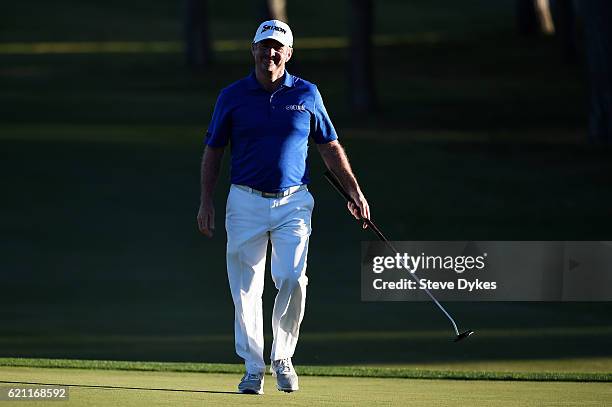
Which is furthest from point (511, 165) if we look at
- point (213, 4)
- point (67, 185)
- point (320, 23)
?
point (213, 4)

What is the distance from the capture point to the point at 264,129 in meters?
8.52

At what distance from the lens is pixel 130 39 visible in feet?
192

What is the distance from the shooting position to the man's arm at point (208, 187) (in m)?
8.61

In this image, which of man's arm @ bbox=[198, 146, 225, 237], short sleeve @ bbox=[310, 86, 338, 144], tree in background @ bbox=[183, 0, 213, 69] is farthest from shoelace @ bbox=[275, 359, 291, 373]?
tree in background @ bbox=[183, 0, 213, 69]

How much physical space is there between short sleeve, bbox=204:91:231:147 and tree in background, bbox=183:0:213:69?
37455mm

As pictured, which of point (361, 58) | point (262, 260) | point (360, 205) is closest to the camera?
point (262, 260)

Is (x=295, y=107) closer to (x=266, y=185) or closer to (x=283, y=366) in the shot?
(x=266, y=185)

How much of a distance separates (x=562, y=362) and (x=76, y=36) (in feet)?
160

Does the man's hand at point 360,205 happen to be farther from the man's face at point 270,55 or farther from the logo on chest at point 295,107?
the man's face at point 270,55

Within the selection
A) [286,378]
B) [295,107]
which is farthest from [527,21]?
[286,378]

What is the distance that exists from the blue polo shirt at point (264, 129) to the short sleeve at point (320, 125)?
2.2 inches

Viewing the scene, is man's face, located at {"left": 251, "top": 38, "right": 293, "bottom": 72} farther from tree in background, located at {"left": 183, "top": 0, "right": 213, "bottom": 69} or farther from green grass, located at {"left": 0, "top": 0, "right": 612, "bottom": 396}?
tree in background, located at {"left": 183, "top": 0, "right": 213, "bottom": 69}

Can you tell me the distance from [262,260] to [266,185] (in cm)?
45

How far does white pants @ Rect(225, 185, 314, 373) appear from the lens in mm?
8609
